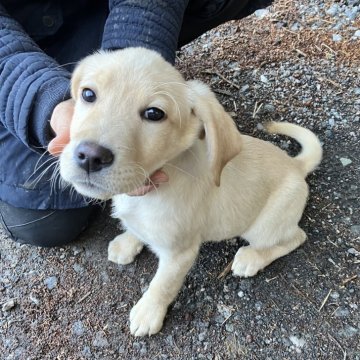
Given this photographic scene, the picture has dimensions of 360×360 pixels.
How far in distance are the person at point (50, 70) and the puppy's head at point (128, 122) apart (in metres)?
0.33

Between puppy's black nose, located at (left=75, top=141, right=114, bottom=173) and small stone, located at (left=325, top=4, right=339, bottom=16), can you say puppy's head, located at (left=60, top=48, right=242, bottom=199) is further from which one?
small stone, located at (left=325, top=4, right=339, bottom=16)

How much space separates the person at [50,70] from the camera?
2152 mm

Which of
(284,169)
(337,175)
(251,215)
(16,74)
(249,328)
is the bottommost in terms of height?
(249,328)

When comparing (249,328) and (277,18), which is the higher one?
(277,18)

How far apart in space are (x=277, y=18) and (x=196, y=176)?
7.23 feet

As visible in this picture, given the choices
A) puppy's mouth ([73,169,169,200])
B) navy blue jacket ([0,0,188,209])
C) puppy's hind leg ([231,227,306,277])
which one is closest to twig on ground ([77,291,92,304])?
navy blue jacket ([0,0,188,209])

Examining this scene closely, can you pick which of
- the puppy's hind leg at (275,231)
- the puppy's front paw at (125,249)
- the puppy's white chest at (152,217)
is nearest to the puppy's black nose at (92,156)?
the puppy's white chest at (152,217)

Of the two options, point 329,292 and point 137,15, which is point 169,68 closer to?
point 137,15

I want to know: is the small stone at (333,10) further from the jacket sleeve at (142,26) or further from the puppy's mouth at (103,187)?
the puppy's mouth at (103,187)

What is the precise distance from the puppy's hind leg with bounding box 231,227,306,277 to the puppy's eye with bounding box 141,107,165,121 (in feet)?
3.62

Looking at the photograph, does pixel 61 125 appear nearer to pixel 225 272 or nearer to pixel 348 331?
pixel 225 272

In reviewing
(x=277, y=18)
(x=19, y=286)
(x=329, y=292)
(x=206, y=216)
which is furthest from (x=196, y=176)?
(x=277, y=18)

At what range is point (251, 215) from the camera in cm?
236

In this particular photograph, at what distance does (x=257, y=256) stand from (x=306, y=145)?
0.62 metres
